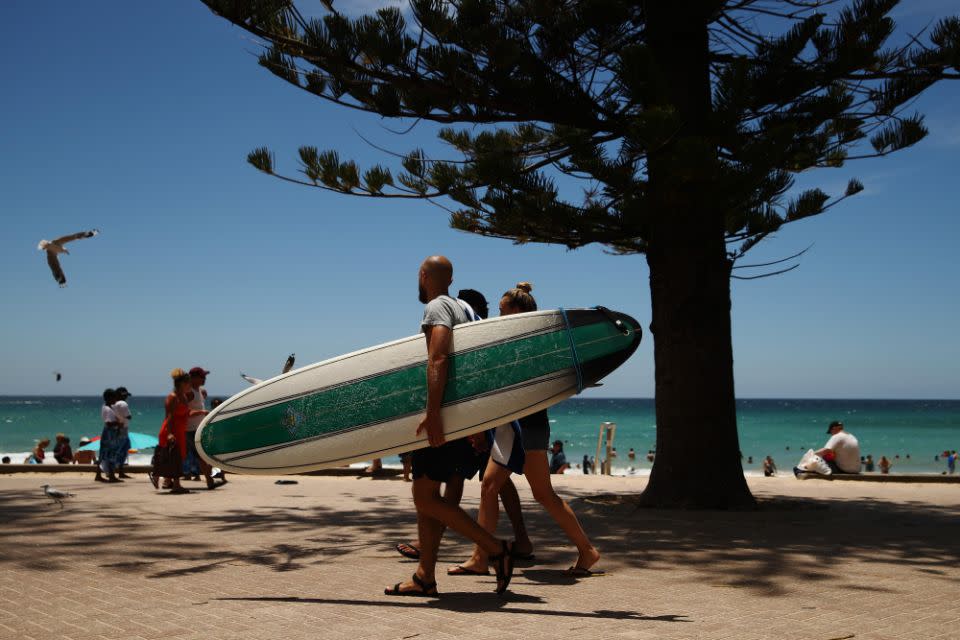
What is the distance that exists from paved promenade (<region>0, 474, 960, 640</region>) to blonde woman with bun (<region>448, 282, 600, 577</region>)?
0.13 m

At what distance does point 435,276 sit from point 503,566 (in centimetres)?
136

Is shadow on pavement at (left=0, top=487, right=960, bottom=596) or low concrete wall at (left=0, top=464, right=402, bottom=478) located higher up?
low concrete wall at (left=0, top=464, right=402, bottom=478)

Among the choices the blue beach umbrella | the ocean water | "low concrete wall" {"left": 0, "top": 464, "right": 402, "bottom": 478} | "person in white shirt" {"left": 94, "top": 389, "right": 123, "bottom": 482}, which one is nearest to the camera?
"person in white shirt" {"left": 94, "top": 389, "right": 123, "bottom": 482}

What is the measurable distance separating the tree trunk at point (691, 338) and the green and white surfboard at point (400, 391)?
359cm

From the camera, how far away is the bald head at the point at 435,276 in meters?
4.09

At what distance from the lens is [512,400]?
423 centimetres

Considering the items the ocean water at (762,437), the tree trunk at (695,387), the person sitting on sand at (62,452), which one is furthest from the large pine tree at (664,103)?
the ocean water at (762,437)

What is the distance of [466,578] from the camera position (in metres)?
4.57

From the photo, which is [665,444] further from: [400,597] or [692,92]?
[400,597]

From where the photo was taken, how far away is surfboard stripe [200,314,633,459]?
13.8 feet

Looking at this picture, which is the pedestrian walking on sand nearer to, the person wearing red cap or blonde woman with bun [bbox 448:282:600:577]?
the person wearing red cap

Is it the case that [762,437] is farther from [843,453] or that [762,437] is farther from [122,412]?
[122,412]

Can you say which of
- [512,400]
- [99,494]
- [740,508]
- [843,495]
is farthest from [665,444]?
[99,494]

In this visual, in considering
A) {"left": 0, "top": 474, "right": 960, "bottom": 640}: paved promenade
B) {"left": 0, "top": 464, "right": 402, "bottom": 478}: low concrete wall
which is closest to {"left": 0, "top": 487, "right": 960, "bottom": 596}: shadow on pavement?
{"left": 0, "top": 474, "right": 960, "bottom": 640}: paved promenade
